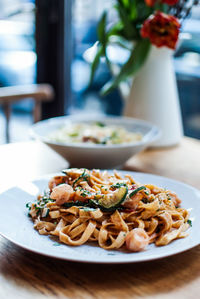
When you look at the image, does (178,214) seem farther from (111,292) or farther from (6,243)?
(6,243)

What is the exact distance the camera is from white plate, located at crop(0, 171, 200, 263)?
757 mm

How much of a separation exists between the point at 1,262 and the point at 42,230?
0.35 ft

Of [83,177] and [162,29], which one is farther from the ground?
[162,29]

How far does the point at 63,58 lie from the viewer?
345 cm

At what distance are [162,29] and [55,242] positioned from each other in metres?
0.97

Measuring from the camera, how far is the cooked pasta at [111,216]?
0.84m

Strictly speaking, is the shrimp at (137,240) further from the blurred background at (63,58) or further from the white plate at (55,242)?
the blurred background at (63,58)

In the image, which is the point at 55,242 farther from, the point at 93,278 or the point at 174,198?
the point at 174,198

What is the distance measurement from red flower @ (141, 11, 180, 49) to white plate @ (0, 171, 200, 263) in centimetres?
64

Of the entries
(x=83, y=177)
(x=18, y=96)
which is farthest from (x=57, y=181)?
(x=18, y=96)

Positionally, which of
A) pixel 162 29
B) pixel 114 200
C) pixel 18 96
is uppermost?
pixel 162 29

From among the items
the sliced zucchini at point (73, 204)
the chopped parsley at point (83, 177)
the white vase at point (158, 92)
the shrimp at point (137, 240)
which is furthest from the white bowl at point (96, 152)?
the shrimp at point (137, 240)

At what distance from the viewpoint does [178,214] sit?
95cm

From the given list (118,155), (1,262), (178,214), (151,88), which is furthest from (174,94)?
(1,262)
